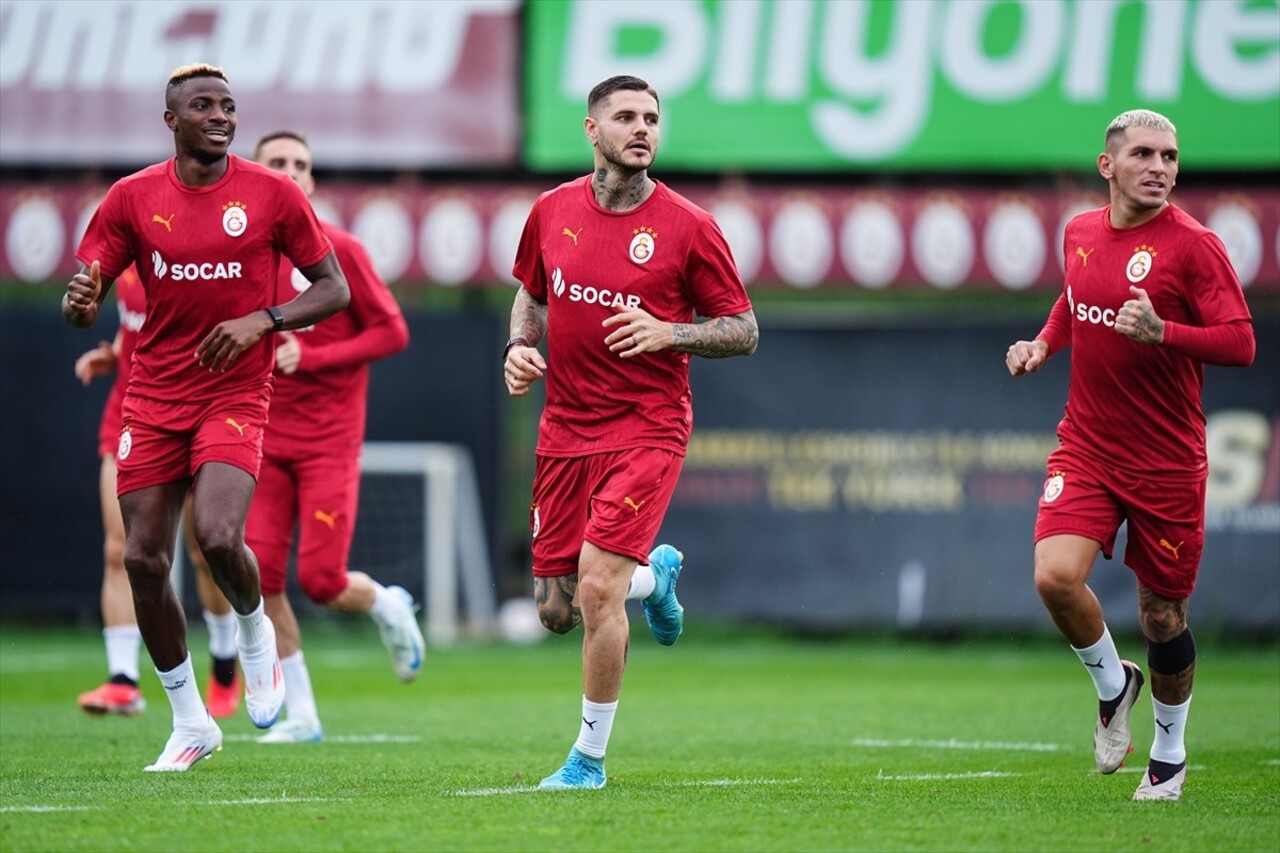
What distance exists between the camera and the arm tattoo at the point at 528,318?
8.21 metres

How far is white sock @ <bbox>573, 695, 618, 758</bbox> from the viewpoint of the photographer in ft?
25.1

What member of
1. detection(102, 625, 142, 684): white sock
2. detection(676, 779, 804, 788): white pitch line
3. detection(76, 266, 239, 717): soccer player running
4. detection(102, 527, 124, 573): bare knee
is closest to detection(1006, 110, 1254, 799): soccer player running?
detection(676, 779, 804, 788): white pitch line

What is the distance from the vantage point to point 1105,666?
833 cm

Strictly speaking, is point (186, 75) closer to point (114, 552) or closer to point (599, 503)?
point (599, 503)

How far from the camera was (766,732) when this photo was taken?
10633 mm

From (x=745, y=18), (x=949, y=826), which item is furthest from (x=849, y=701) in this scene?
(x=745, y=18)

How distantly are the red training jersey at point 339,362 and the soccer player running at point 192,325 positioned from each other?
6.66 feet

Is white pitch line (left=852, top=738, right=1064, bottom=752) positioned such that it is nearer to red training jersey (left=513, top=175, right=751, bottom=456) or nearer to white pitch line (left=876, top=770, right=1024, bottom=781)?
white pitch line (left=876, top=770, right=1024, bottom=781)

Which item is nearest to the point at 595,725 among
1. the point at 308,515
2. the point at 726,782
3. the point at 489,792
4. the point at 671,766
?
the point at 489,792

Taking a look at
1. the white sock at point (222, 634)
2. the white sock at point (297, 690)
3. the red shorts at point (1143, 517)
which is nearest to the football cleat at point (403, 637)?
the white sock at point (222, 634)

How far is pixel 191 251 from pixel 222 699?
3.76 m

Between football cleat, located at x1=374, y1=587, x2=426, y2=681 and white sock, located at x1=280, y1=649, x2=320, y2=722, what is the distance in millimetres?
962

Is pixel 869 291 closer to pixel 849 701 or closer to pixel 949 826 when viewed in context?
pixel 849 701

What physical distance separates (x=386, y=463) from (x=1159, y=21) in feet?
25.4
